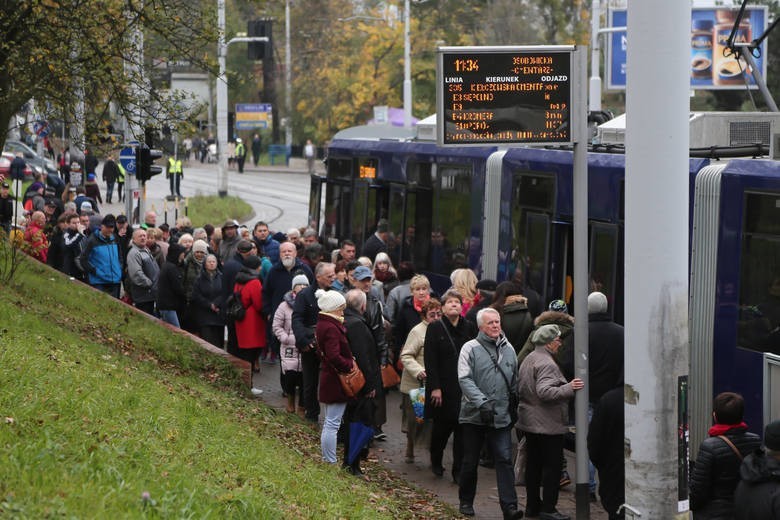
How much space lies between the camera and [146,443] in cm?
908

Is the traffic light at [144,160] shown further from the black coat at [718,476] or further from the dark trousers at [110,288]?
the black coat at [718,476]

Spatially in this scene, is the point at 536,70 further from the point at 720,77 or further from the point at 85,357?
the point at 720,77

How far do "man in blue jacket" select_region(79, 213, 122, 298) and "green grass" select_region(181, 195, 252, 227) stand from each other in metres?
21.8

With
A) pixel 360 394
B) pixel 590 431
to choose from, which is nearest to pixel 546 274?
pixel 360 394

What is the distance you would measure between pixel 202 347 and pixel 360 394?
5.16m

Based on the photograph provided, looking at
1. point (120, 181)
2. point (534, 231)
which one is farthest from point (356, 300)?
point (120, 181)

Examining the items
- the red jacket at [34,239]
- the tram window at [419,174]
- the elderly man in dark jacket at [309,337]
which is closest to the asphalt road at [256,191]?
the tram window at [419,174]

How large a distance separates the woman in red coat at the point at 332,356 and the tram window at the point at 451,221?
7.06 metres

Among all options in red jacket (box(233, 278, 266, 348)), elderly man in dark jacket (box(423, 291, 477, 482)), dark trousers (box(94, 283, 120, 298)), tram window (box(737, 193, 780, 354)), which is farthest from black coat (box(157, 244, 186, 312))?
tram window (box(737, 193, 780, 354))

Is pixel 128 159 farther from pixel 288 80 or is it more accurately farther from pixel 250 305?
pixel 288 80

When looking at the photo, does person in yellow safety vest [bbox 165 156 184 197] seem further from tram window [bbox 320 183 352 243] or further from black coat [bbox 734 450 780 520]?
black coat [bbox 734 450 780 520]

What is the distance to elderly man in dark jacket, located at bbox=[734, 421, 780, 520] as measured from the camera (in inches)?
312

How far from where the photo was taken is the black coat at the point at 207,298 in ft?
56.4

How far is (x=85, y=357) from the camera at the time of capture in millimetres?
13031
